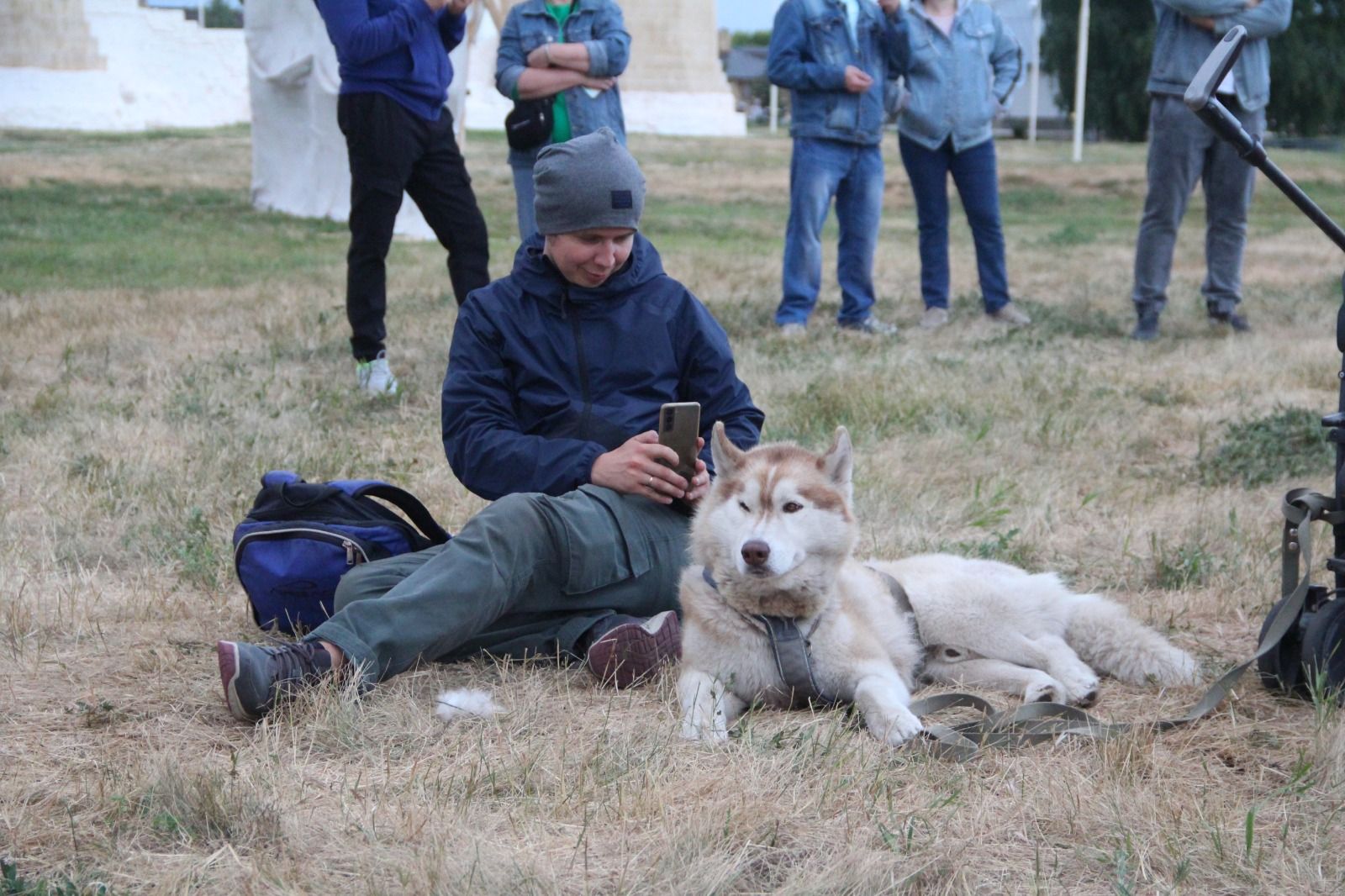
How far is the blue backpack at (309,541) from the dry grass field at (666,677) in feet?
0.79

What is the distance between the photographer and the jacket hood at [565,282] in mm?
3871

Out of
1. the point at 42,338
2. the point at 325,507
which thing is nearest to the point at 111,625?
the point at 325,507

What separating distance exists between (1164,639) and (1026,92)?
60420 mm

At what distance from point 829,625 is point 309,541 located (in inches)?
56.4

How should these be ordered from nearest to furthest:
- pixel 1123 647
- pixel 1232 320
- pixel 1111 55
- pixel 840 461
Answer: pixel 840 461 → pixel 1123 647 → pixel 1232 320 → pixel 1111 55

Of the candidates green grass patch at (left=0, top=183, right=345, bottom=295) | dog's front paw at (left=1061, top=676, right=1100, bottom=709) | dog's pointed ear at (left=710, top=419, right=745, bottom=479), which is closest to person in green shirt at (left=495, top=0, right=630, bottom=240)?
dog's pointed ear at (left=710, top=419, right=745, bottom=479)

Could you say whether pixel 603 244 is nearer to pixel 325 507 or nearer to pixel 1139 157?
pixel 325 507

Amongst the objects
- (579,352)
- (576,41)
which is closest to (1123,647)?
(579,352)

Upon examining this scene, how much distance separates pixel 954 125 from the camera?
8.95 metres

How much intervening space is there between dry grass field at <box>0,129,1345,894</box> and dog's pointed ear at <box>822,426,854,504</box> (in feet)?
1.95

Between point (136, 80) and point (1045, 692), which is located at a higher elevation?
point (136, 80)

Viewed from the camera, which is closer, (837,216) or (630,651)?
(630,651)

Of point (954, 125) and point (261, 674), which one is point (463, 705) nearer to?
point (261, 674)

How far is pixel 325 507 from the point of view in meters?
3.85
